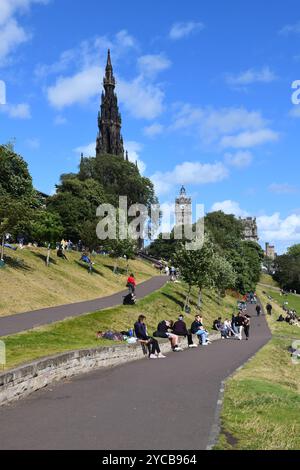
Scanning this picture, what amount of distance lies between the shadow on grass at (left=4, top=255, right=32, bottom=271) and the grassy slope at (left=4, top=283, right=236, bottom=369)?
348 inches

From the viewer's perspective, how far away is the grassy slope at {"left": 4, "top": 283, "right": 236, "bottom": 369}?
14.0 metres

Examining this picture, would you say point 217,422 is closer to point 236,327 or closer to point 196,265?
point 236,327

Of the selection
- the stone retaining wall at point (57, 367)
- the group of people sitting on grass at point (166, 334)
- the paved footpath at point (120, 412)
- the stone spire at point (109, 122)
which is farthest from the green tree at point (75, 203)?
the paved footpath at point (120, 412)

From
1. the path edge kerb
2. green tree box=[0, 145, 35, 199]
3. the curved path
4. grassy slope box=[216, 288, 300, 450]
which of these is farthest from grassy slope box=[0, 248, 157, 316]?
the path edge kerb

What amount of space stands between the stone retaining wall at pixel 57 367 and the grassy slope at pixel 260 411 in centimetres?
368

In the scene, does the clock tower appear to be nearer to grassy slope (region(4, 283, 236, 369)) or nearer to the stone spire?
the stone spire

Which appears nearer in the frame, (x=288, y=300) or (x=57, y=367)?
(x=57, y=367)

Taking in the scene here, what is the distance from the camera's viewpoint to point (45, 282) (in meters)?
35.3

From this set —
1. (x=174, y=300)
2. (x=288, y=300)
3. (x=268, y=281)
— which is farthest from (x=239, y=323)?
(x=268, y=281)

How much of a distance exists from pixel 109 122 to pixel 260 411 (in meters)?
116

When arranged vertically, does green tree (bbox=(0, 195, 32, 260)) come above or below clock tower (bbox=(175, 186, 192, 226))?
below

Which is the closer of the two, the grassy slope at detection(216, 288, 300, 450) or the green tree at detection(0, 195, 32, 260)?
the grassy slope at detection(216, 288, 300, 450)
